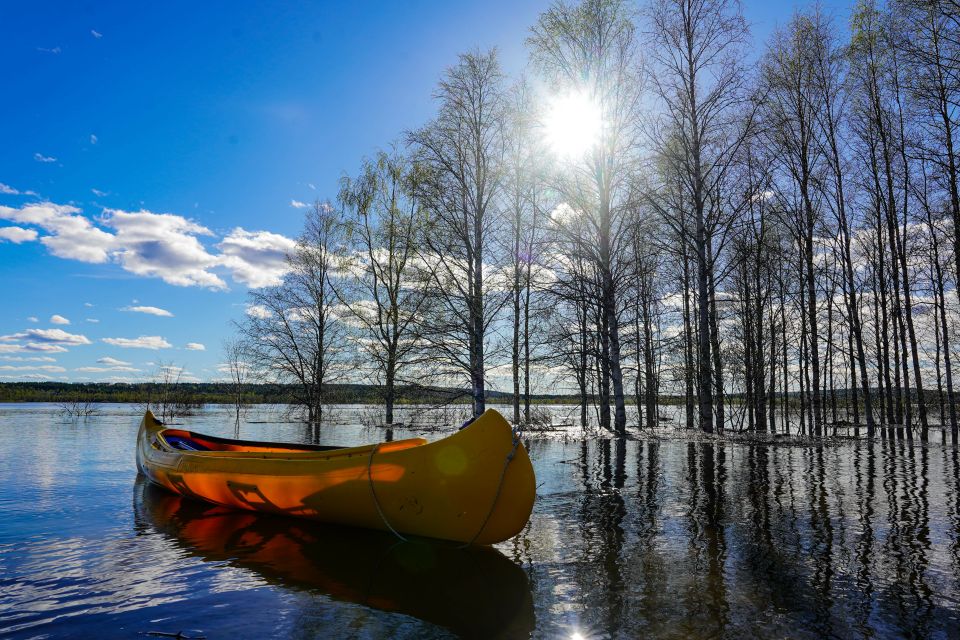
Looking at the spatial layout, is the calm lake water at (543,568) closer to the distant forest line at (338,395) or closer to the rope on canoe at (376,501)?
the rope on canoe at (376,501)

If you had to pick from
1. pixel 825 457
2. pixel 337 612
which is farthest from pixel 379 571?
pixel 825 457

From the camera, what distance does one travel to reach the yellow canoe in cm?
548

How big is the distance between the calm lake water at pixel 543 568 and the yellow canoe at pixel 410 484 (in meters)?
0.31

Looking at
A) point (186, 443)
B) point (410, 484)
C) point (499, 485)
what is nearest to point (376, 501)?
point (410, 484)

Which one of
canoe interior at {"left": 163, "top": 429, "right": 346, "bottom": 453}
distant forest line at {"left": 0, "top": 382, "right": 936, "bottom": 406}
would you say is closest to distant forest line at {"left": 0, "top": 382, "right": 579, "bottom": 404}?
distant forest line at {"left": 0, "top": 382, "right": 936, "bottom": 406}

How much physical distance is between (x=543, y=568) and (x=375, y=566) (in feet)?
5.55

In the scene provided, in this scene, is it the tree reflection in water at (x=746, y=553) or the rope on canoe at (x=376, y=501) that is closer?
the tree reflection in water at (x=746, y=553)

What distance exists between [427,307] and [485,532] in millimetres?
12870

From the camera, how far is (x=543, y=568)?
5137 millimetres

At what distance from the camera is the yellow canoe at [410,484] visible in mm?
5477

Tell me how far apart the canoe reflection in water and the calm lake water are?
0.08ft

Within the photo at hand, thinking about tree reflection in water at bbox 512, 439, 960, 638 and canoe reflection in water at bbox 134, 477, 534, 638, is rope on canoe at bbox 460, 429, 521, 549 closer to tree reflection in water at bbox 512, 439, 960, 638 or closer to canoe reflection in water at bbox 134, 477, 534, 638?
canoe reflection in water at bbox 134, 477, 534, 638

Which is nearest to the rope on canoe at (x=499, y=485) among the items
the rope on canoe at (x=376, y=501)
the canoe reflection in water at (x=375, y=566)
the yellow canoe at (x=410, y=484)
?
the yellow canoe at (x=410, y=484)

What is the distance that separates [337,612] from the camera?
4172 mm
